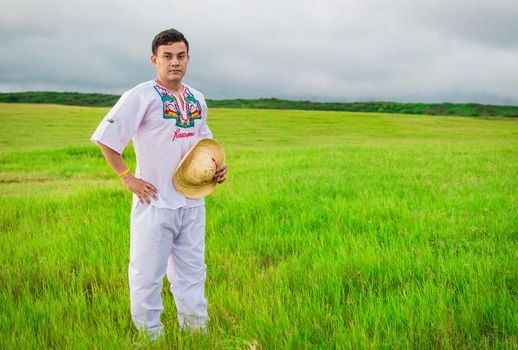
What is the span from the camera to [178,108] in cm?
280

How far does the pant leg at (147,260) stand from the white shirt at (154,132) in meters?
0.10

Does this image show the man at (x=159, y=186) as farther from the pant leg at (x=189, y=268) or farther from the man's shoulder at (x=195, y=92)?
the man's shoulder at (x=195, y=92)

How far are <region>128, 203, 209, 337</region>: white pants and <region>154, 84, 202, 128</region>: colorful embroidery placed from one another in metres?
0.63

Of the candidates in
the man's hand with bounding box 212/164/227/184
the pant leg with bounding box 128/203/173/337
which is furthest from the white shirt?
the man's hand with bounding box 212/164/227/184

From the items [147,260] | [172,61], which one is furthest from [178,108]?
[147,260]

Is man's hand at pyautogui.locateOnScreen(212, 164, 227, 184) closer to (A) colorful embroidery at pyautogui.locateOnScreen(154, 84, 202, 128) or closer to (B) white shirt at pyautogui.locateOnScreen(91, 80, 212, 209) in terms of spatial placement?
(B) white shirt at pyautogui.locateOnScreen(91, 80, 212, 209)

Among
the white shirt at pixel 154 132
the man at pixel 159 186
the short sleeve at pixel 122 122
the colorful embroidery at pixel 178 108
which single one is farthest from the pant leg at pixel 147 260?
the colorful embroidery at pixel 178 108

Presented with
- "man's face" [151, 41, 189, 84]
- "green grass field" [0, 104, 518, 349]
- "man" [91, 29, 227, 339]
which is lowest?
"green grass field" [0, 104, 518, 349]

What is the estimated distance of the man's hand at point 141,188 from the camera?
2619 millimetres

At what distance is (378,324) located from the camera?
2.58m

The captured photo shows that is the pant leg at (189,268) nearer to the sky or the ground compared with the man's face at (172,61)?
nearer to the ground

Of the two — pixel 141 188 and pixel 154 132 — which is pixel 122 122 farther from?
pixel 141 188

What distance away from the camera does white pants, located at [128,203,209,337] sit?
8.68 ft

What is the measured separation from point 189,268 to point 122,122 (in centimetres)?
112
